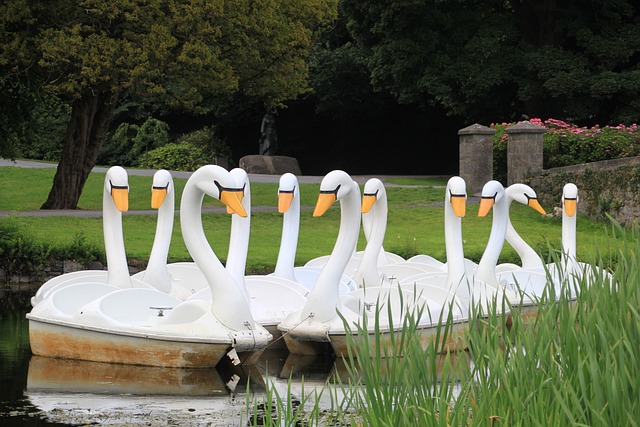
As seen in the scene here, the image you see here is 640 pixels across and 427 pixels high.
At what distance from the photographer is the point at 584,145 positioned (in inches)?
988

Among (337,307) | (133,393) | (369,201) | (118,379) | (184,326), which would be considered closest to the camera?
(133,393)

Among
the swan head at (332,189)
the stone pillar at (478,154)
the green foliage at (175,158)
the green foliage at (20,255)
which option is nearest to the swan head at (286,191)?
the swan head at (332,189)

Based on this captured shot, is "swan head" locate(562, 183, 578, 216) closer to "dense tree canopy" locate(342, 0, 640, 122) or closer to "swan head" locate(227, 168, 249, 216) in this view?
"swan head" locate(227, 168, 249, 216)

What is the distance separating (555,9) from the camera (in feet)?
98.8

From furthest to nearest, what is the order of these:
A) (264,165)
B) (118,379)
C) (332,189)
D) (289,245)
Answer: (264,165)
(289,245)
(332,189)
(118,379)

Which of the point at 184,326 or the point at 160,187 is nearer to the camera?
the point at 184,326

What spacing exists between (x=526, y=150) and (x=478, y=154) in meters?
1.43

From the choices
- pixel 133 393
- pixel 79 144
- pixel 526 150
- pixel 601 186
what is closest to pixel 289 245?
pixel 133 393

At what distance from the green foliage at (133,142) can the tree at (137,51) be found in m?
16.7

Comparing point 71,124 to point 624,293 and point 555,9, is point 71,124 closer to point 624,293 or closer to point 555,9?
point 555,9

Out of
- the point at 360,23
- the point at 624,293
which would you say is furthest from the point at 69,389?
the point at 360,23

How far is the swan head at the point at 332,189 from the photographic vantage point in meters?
11.3

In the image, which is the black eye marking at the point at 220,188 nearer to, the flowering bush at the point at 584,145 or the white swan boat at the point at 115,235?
the white swan boat at the point at 115,235

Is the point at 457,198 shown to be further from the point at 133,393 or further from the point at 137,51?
the point at 137,51
